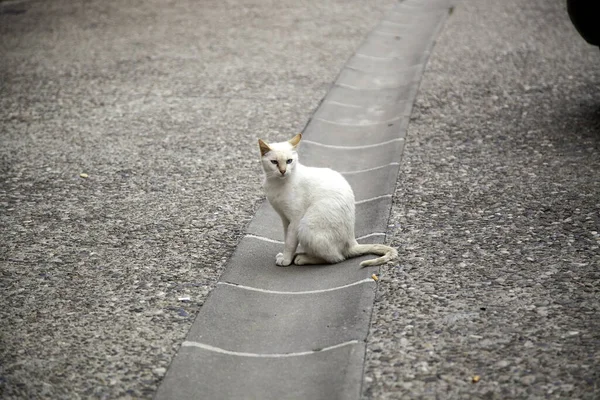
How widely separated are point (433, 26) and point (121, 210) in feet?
22.1

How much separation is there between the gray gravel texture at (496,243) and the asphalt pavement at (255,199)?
0.01m

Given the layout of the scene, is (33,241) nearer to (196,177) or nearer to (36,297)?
(36,297)

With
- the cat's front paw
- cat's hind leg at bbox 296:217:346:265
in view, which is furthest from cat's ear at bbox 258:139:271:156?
the cat's front paw

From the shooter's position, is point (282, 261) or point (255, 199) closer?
point (282, 261)

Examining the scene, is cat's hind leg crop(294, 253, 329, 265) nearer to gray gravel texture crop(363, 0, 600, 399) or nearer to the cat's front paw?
the cat's front paw

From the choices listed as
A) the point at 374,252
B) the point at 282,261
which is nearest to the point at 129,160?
the point at 282,261

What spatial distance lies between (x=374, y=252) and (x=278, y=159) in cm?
79

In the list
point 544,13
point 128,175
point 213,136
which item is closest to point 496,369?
point 128,175

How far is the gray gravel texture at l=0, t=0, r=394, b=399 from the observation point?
10.9ft

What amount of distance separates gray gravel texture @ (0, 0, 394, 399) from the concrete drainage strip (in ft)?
0.42

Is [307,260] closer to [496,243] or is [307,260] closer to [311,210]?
[311,210]

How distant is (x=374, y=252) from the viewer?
13.2 feet

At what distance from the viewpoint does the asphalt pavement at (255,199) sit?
10.1ft

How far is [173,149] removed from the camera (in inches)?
233
